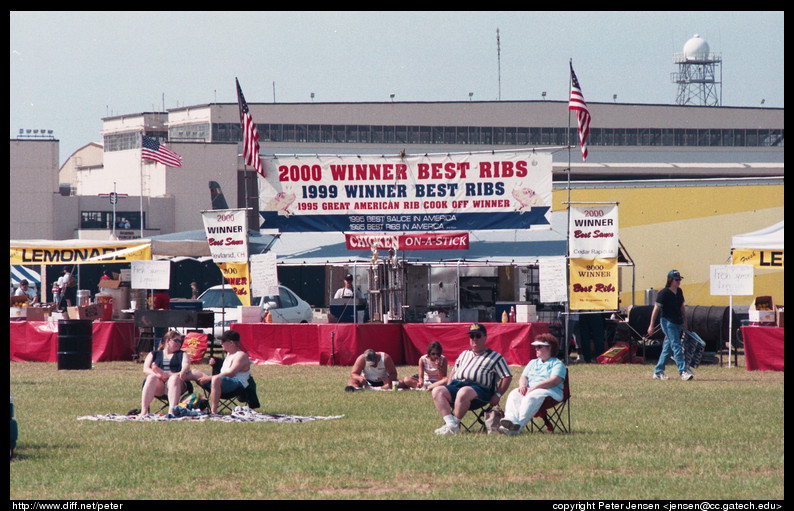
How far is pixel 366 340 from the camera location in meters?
20.5

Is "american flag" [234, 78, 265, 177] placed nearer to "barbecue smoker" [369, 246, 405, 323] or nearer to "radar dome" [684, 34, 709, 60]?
"barbecue smoker" [369, 246, 405, 323]

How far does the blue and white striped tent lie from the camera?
4231cm

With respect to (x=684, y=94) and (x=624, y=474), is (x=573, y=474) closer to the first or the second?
(x=624, y=474)

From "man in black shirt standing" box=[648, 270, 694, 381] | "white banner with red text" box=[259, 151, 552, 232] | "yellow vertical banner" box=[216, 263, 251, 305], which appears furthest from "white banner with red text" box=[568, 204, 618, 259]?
"yellow vertical banner" box=[216, 263, 251, 305]

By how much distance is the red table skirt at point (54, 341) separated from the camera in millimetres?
22031

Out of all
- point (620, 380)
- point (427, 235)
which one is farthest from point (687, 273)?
point (620, 380)

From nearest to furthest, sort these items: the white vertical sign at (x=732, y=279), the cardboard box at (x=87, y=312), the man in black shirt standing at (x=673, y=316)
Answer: the man in black shirt standing at (x=673, y=316), the white vertical sign at (x=732, y=279), the cardboard box at (x=87, y=312)

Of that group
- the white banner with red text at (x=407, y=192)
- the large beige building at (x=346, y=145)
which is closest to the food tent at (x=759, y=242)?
the white banner with red text at (x=407, y=192)

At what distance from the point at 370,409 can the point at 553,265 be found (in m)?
8.08

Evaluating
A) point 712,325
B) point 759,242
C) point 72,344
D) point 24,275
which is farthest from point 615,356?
point 24,275

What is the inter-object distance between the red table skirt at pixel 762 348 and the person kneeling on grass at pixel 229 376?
10.0 meters

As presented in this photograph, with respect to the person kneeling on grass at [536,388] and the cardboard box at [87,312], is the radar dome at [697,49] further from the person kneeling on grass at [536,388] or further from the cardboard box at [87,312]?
the person kneeling on grass at [536,388]

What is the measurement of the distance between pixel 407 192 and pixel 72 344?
8.03 metres

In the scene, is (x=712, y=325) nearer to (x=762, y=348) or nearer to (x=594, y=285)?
(x=594, y=285)
